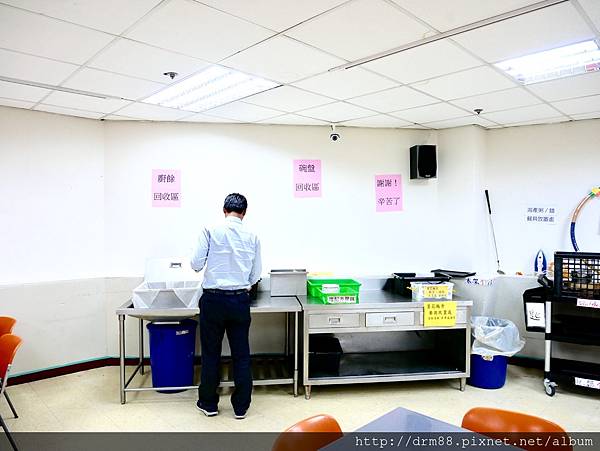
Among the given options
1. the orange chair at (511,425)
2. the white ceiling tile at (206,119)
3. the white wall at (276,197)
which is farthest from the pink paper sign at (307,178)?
the orange chair at (511,425)

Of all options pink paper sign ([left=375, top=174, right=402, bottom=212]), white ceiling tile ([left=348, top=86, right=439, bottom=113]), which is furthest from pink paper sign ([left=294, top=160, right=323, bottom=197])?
white ceiling tile ([left=348, top=86, right=439, bottom=113])

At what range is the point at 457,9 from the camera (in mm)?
2016

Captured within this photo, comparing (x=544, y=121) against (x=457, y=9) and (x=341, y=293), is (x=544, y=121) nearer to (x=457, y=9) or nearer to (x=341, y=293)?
(x=341, y=293)

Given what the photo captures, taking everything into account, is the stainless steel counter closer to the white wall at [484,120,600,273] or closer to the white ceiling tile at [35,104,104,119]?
the white wall at [484,120,600,273]

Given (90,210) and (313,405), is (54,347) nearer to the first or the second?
(90,210)

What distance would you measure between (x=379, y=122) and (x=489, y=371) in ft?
8.17

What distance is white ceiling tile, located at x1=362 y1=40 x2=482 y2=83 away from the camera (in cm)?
250

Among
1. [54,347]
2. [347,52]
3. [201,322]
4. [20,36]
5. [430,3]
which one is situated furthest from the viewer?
[54,347]

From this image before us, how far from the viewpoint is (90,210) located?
4262 mm

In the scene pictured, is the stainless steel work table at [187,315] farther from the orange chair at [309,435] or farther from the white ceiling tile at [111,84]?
the orange chair at [309,435]

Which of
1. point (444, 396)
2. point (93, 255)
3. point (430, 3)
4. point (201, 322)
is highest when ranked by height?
point (430, 3)

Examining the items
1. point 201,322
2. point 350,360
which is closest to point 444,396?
point 350,360

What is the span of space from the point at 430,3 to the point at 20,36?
6.83ft

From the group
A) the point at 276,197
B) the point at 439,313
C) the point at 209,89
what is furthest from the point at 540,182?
the point at 209,89
